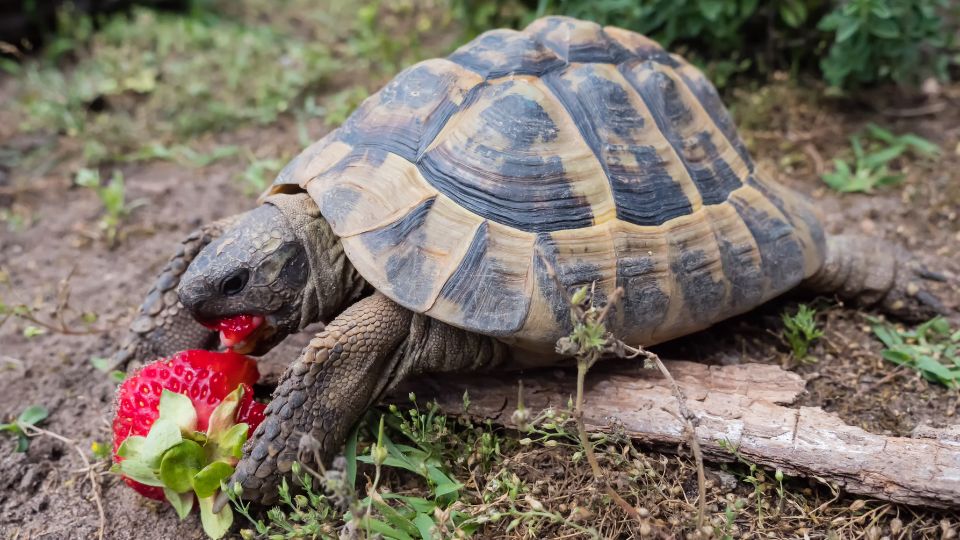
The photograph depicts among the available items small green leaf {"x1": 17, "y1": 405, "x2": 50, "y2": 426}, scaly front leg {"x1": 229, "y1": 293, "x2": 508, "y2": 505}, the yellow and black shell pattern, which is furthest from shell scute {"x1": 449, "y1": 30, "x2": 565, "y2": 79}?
small green leaf {"x1": 17, "y1": 405, "x2": 50, "y2": 426}

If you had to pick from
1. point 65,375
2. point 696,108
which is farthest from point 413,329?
point 65,375

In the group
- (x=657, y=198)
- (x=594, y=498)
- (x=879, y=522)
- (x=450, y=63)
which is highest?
(x=450, y=63)

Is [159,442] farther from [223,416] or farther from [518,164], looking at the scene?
[518,164]

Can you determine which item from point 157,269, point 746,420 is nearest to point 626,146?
point 746,420

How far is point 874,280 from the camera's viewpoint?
3.19 m

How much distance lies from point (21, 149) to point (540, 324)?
169 inches

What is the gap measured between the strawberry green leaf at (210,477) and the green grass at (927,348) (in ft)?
8.10

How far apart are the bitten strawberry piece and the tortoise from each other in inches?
1.4

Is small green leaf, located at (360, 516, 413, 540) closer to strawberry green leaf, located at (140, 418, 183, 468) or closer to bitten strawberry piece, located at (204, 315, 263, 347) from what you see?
strawberry green leaf, located at (140, 418, 183, 468)

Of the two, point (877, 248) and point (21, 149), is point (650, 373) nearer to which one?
point (877, 248)

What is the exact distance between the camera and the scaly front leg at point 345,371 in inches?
90.0

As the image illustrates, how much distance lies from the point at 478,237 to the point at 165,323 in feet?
4.32

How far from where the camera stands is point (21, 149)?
5.00 m

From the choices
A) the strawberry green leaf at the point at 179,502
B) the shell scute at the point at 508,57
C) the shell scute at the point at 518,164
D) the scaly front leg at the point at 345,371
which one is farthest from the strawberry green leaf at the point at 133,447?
the shell scute at the point at 508,57
